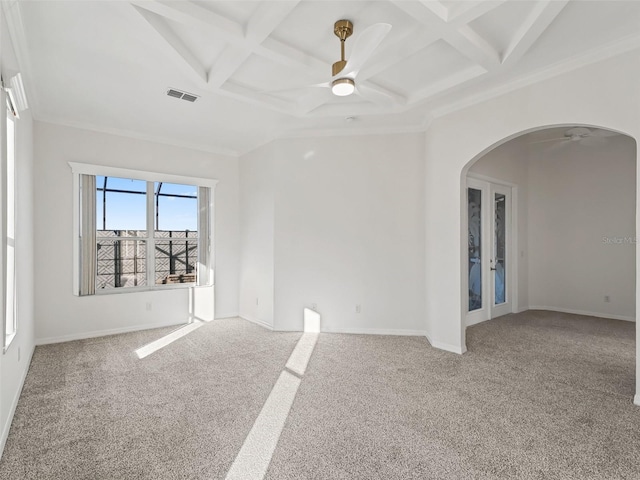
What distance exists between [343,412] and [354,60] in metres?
2.58

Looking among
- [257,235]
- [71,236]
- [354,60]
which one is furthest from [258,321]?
[354,60]

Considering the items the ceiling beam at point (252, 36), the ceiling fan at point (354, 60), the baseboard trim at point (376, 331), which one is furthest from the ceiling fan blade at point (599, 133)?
the ceiling beam at point (252, 36)

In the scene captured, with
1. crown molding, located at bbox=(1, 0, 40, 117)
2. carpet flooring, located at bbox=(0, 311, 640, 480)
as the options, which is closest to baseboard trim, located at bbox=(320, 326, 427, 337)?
carpet flooring, located at bbox=(0, 311, 640, 480)

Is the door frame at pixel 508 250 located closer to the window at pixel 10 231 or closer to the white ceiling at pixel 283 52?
the white ceiling at pixel 283 52

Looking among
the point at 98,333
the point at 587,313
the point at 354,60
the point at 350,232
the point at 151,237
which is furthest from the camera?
the point at 587,313

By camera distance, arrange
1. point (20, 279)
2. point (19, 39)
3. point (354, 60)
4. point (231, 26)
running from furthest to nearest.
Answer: point (20, 279), point (19, 39), point (231, 26), point (354, 60)

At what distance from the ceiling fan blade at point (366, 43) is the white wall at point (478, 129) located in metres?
1.97

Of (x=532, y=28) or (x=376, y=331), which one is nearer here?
(x=532, y=28)

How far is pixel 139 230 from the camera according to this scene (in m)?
5.25

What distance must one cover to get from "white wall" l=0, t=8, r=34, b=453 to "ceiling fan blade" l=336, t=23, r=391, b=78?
7.79 ft

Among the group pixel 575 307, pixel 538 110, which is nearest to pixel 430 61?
pixel 538 110

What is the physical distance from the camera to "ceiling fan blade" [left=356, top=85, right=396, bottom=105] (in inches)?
142

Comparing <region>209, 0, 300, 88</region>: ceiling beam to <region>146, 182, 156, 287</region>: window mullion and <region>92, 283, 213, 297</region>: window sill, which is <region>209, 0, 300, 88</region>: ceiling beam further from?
<region>92, 283, 213, 297</region>: window sill

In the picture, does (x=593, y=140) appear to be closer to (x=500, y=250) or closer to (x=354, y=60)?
(x=500, y=250)
